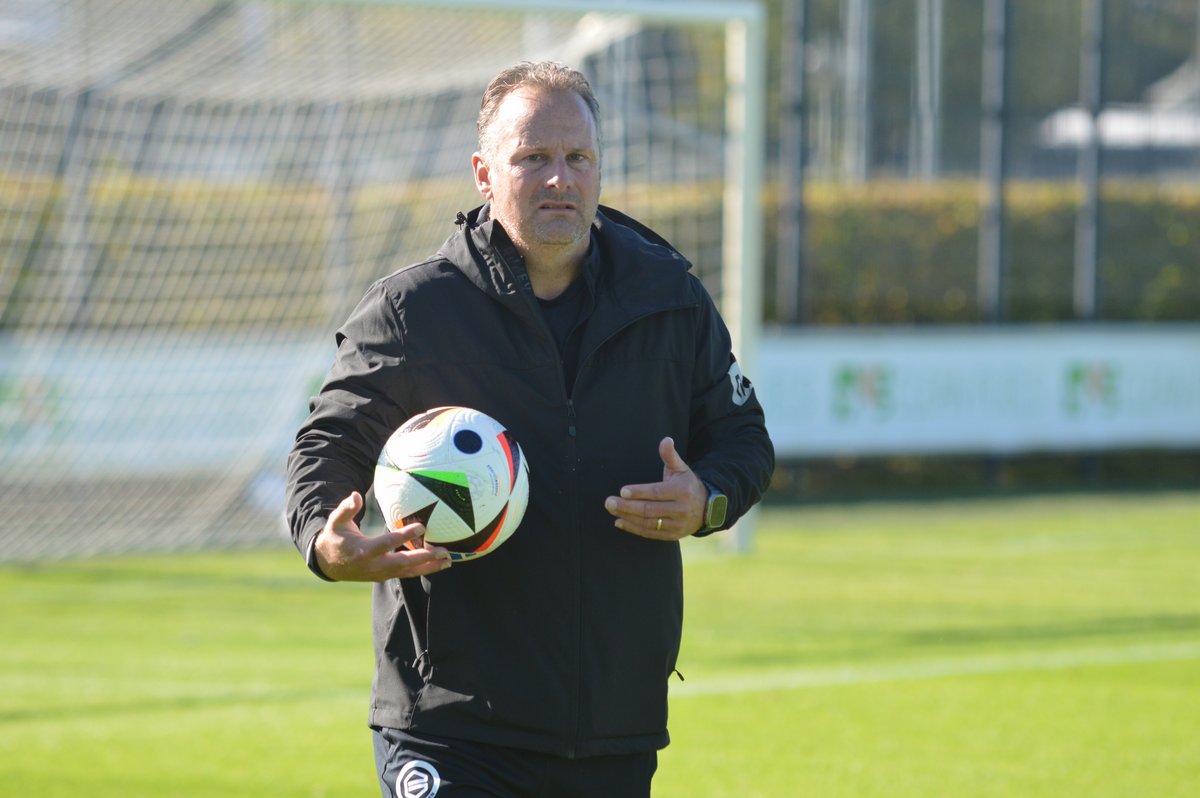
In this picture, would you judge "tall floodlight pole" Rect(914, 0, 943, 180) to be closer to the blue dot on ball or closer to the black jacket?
the black jacket

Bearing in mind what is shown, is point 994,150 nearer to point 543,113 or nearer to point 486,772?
point 543,113

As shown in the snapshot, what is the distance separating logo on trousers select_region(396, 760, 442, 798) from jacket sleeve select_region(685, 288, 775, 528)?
0.85 meters

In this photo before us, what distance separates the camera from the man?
321 centimetres

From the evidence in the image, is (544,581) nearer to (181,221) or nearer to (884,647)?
(884,647)

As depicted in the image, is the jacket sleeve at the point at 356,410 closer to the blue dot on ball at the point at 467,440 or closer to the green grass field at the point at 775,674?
the blue dot on ball at the point at 467,440

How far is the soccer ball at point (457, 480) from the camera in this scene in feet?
10.4

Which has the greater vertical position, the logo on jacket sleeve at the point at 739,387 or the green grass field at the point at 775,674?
the logo on jacket sleeve at the point at 739,387

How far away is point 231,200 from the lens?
1205cm

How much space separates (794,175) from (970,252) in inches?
119

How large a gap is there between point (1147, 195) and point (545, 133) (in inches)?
624

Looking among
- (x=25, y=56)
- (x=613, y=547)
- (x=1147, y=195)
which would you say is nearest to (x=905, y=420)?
(x=1147, y=195)

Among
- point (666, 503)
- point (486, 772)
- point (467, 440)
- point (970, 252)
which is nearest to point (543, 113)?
point (467, 440)

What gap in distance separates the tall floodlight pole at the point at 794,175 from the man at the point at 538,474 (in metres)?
12.0

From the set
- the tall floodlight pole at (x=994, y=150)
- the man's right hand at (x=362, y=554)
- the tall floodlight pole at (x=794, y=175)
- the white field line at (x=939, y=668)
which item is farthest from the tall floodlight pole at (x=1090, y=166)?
the man's right hand at (x=362, y=554)
